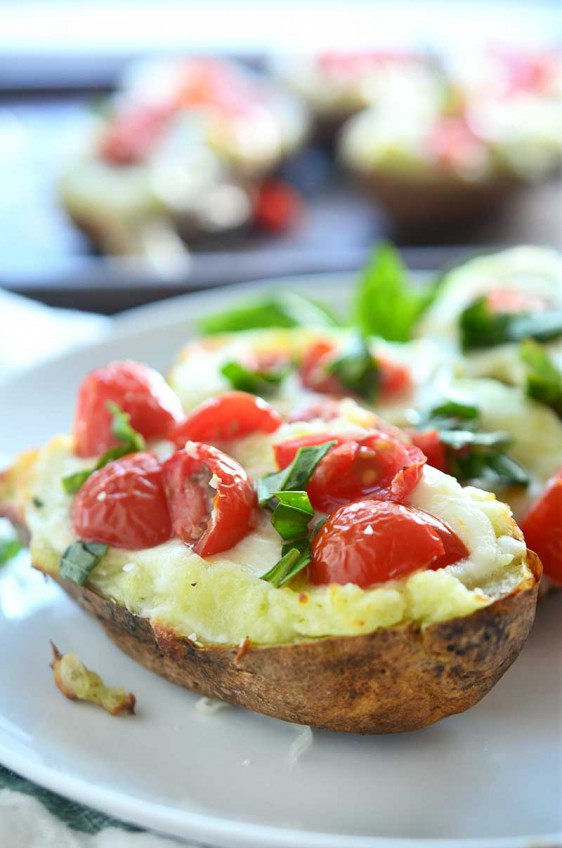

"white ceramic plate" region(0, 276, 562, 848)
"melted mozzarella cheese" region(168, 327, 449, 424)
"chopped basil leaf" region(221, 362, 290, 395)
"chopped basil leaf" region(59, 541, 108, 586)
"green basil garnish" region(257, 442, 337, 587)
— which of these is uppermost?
"green basil garnish" region(257, 442, 337, 587)

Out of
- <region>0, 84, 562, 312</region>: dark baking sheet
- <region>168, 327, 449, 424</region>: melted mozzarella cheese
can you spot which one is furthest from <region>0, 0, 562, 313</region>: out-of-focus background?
<region>168, 327, 449, 424</region>: melted mozzarella cheese

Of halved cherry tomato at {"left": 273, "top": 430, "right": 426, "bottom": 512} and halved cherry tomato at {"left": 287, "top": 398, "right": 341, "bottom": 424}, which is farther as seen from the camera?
halved cherry tomato at {"left": 287, "top": 398, "right": 341, "bottom": 424}

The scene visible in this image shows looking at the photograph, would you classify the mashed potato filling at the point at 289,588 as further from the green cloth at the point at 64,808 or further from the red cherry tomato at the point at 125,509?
the green cloth at the point at 64,808

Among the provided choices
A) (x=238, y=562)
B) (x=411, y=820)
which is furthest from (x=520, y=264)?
(x=411, y=820)

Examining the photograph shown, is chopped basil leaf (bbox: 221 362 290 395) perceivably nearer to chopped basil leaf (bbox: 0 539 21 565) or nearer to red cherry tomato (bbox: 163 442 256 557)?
red cherry tomato (bbox: 163 442 256 557)

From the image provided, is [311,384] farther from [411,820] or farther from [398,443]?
[411,820]

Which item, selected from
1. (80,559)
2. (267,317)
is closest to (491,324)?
(267,317)
